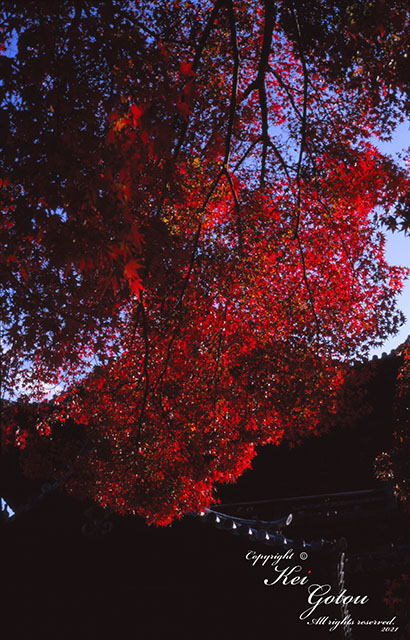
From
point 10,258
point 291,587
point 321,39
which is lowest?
point 291,587

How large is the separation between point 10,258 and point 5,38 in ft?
10.7

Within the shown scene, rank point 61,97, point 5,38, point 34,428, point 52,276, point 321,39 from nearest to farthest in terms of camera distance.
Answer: point 61,97, point 5,38, point 321,39, point 52,276, point 34,428

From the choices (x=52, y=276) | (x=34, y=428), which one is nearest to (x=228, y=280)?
(x=52, y=276)

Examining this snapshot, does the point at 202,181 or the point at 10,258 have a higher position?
the point at 202,181

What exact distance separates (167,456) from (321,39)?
27.1ft

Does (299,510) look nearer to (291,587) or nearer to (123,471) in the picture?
(291,587)

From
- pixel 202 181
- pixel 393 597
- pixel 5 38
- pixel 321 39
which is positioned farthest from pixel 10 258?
pixel 393 597

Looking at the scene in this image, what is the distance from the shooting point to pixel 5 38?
6930 millimetres

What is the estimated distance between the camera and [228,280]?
375 inches

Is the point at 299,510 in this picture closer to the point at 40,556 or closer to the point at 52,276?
the point at 40,556

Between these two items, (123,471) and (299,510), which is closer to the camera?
(123,471)

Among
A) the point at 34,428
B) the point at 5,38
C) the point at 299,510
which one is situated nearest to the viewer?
the point at 5,38

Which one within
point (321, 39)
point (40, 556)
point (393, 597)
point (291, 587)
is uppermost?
point (321, 39)

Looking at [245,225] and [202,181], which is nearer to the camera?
[202,181]
